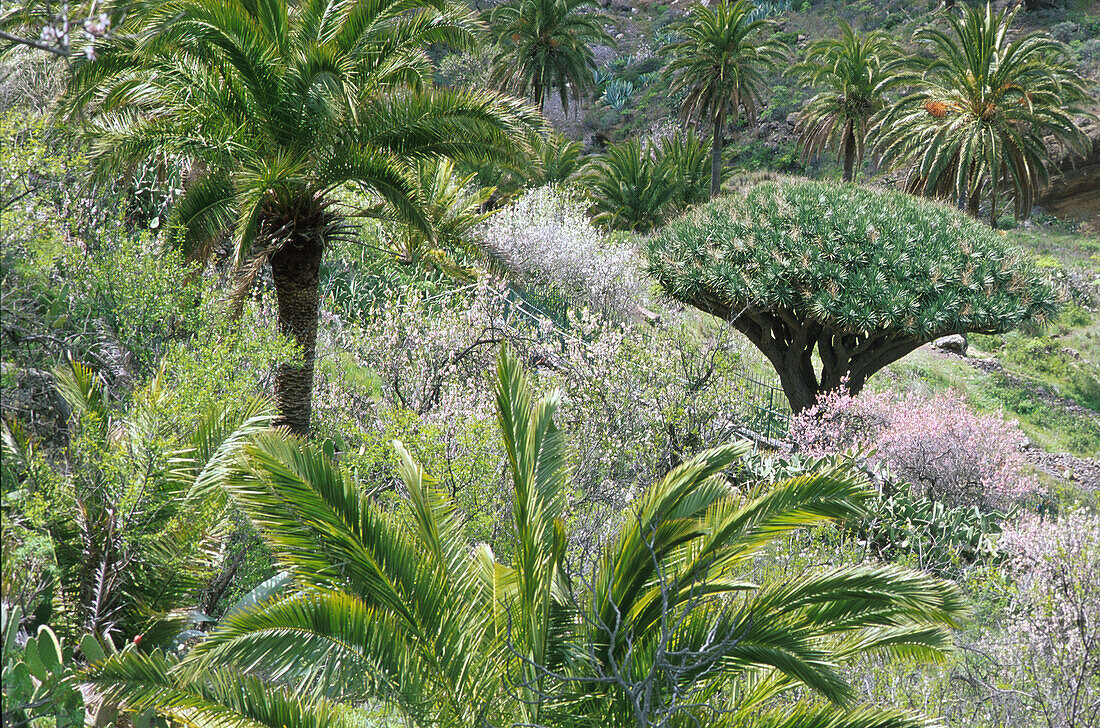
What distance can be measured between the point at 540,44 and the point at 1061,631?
1095 inches

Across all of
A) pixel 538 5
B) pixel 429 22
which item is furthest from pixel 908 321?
pixel 538 5

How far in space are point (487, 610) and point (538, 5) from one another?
28427 mm

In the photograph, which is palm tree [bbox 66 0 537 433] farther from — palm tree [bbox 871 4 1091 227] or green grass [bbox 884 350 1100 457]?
palm tree [bbox 871 4 1091 227]

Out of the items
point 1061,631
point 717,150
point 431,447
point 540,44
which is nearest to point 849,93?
point 717,150

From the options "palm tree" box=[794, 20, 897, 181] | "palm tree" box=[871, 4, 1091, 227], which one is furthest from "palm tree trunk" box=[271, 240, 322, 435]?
"palm tree" box=[794, 20, 897, 181]

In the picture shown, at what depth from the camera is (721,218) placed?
16328 mm

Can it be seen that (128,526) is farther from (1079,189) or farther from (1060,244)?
(1079,189)

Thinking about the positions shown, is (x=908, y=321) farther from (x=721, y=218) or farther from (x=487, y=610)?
Answer: (x=487, y=610)

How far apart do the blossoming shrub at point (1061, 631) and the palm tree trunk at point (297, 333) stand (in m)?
8.07

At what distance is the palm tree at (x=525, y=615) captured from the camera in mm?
4297

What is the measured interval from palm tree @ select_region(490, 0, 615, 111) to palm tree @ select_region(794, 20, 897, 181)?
828 centimetres

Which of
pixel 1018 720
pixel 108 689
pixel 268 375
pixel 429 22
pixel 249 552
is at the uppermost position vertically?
pixel 429 22

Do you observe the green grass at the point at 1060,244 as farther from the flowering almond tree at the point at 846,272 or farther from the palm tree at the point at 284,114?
the palm tree at the point at 284,114

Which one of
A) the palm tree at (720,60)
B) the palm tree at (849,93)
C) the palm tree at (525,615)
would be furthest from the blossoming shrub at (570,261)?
the palm tree at (525,615)
